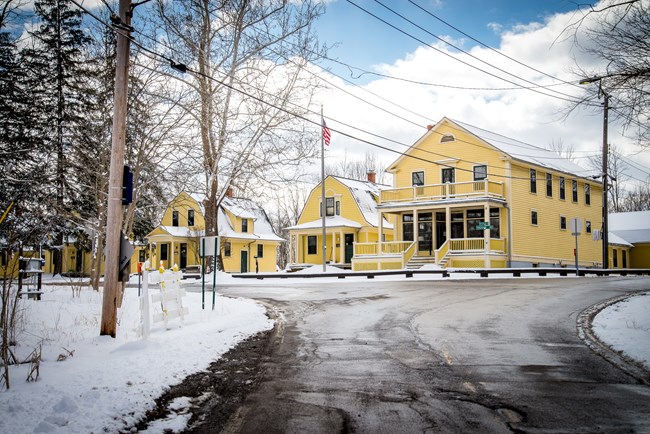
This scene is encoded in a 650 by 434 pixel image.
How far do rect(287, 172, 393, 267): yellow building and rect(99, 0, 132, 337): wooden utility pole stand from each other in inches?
1339

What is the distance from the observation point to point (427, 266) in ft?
104

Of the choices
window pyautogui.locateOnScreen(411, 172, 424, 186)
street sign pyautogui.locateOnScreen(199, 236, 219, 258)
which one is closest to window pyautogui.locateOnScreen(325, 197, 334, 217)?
window pyautogui.locateOnScreen(411, 172, 424, 186)

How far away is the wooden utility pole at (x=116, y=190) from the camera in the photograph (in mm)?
8242

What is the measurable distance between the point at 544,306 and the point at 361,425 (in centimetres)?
1066

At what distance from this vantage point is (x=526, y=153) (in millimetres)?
36938

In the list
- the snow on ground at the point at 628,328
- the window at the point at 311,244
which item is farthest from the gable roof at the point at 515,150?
the snow on ground at the point at 628,328

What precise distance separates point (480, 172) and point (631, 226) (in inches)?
1205

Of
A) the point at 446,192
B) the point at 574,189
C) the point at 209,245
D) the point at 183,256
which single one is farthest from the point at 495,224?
the point at 183,256

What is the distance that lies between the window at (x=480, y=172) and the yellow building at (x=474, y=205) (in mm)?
32

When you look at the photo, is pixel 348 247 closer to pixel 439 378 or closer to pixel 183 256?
pixel 183 256

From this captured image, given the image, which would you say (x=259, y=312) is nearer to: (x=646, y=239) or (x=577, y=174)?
(x=577, y=174)

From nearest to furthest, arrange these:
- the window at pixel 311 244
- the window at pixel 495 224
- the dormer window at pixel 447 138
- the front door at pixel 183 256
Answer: the window at pixel 495 224 < the dormer window at pixel 447 138 < the window at pixel 311 244 < the front door at pixel 183 256

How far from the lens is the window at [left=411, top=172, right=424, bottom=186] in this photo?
36.8 metres

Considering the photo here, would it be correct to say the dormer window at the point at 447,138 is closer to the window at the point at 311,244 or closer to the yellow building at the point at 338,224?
the yellow building at the point at 338,224
